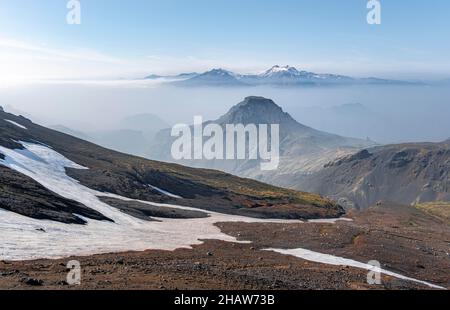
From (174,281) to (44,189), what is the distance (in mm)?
42032

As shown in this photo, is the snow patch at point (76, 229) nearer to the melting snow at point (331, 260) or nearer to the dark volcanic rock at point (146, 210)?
the dark volcanic rock at point (146, 210)

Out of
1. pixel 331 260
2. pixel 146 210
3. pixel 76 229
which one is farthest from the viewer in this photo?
pixel 146 210

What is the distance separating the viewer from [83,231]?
54.0 meters

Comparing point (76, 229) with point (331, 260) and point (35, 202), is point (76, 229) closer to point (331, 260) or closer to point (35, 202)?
point (35, 202)

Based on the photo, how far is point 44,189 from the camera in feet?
222

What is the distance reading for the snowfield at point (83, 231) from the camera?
1689 inches

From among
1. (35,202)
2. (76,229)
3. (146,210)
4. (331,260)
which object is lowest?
(331,260)

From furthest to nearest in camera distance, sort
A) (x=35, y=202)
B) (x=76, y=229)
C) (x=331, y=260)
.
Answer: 1. (x=35, y=202)
2. (x=331, y=260)
3. (x=76, y=229)

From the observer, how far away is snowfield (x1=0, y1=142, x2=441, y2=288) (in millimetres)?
42906

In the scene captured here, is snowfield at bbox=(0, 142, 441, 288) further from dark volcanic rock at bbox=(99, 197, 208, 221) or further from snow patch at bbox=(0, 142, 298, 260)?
dark volcanic rock at bbox=(99, 197, 208, 221)

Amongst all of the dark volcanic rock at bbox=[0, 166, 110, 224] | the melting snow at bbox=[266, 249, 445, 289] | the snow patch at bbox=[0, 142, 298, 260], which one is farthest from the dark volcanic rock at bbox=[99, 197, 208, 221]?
the melting snow at bbox=[266, 249, 445, 289]

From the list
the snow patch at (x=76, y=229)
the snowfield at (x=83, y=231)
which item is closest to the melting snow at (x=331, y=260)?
the snowfield at (x=83, y=231)

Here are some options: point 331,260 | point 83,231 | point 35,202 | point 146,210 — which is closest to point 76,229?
point 83,231
